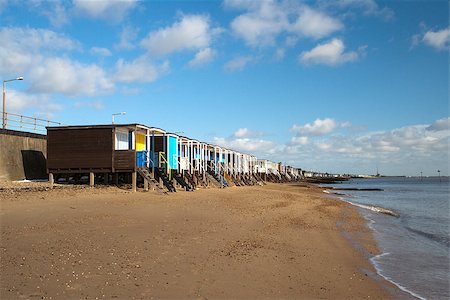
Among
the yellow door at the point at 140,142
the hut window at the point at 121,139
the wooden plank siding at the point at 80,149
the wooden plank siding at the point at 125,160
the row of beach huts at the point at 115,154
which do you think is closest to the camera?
the wooden plank siding at the point at 125,160

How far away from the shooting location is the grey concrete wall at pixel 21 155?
23.0m

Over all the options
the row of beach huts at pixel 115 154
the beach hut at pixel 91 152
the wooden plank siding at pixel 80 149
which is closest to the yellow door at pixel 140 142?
the row of beach huts at pixel 115 154

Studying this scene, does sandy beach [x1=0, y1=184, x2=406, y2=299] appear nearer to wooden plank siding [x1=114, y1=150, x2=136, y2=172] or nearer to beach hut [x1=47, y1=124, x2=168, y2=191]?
wooden plank siding [x1=114, y1=150, x2=136, y2=172]

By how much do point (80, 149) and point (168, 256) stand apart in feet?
55.1

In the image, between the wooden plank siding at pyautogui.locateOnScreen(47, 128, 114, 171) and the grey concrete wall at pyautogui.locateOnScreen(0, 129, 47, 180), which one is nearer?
the wooden plank siding at pyautogui.locateOnScreen(47, 128, 114, 171)

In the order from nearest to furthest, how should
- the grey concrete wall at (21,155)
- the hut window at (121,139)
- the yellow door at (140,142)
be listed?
1. the grey concrete wall at (21,155)
2. the hut window at (121,139)
3. the yellow door at (140,142)

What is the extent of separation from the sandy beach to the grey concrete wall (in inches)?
430

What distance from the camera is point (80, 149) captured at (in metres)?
22.7

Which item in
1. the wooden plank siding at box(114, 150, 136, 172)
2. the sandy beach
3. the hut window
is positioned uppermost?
the hut window

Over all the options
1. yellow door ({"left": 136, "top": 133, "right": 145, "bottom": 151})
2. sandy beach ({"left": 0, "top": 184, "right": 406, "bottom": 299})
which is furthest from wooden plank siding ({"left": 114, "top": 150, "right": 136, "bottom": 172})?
sandy beach ({"left": 0, "top": 184, "right": 406, "bottom": 299})

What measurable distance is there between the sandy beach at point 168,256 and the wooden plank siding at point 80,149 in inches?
339

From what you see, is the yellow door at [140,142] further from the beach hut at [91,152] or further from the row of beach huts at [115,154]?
→ the beach hut at [91,152]

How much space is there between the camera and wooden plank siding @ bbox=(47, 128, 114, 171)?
2242 cm

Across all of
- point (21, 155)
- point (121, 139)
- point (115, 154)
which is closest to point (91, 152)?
point (115, 154)
